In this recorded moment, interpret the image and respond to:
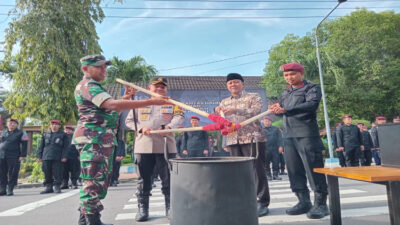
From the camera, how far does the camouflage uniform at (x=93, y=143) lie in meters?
2.85

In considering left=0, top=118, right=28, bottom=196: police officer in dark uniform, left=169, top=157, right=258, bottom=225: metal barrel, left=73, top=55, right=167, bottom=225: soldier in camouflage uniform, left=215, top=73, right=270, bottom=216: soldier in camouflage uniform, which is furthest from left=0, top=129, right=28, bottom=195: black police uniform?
left=169, top=157, right=258, bottom=225: metal barrel

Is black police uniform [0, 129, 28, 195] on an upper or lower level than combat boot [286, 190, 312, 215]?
upper

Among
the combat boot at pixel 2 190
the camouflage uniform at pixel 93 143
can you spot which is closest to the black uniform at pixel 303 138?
the camouflage uniform at pixel 93 143

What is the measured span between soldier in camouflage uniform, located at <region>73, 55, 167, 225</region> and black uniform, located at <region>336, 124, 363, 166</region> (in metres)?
8.35

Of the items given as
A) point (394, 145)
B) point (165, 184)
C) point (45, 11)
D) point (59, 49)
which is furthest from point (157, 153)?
point (45, 11)

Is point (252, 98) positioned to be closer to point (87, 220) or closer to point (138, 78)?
point (87, 220)

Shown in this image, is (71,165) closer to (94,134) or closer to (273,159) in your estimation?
(94,134)

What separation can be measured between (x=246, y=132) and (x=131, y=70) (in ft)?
54.6

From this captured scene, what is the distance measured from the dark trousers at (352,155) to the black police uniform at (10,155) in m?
10.1

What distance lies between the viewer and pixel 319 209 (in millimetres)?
3473

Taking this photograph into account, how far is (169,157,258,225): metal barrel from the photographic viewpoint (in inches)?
83.5

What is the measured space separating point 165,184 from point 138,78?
16371 millimetres

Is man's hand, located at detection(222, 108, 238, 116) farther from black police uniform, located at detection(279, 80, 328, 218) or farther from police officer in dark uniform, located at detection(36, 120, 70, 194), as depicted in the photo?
police officer in dark uniform, located at detection(36, 120, 70, 194)

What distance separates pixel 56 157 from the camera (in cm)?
764
